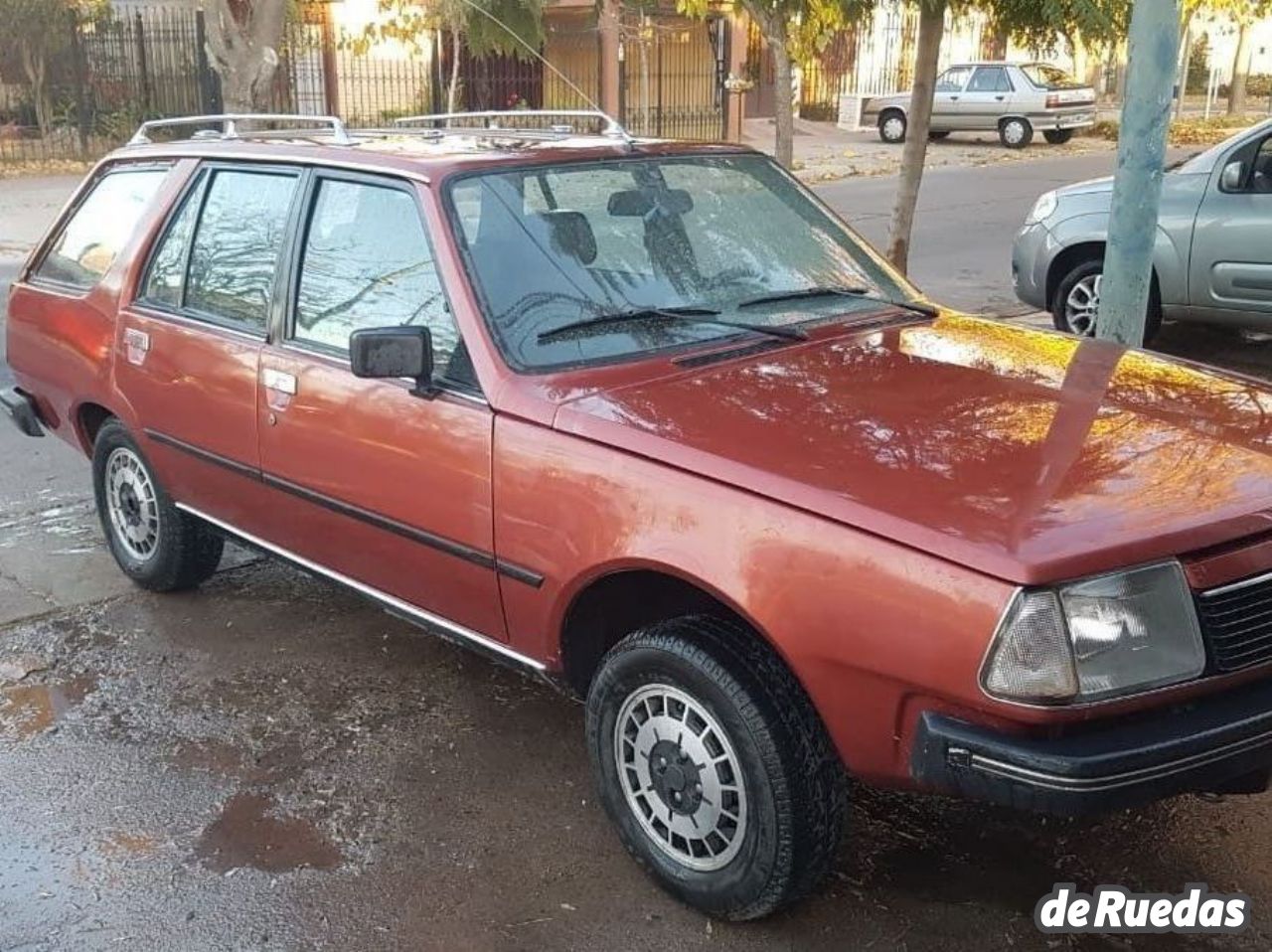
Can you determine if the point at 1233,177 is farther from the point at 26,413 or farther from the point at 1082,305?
the point at 26,413

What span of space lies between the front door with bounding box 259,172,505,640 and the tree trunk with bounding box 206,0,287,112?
10.7 metres

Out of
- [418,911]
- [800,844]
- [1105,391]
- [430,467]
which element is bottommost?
[418,911]

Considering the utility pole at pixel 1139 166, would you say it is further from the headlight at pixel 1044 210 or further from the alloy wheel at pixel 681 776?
the headlight at pixel 1044 210

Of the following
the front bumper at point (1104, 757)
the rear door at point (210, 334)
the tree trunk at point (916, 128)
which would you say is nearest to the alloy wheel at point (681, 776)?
the front bumper at point (1104, 757)

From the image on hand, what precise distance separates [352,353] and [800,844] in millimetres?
1642

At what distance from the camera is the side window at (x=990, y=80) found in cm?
2677

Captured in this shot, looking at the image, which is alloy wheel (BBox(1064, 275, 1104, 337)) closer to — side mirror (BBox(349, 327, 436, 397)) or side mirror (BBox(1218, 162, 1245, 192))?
side mirror (BBox(1218, 162, 1245, 192))

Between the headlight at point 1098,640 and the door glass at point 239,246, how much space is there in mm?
2684

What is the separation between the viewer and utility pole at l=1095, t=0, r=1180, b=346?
16.2ft

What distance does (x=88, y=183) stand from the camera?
546 cm

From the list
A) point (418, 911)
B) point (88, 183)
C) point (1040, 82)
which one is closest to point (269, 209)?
point (88, 183)

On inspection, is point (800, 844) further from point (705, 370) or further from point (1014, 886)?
point (705, 370)

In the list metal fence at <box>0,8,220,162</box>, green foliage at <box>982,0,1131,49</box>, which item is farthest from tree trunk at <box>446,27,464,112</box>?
green foliage at <box>982,0,1131,49</box>

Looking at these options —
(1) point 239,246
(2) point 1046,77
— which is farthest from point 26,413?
(2) point 1046,77
